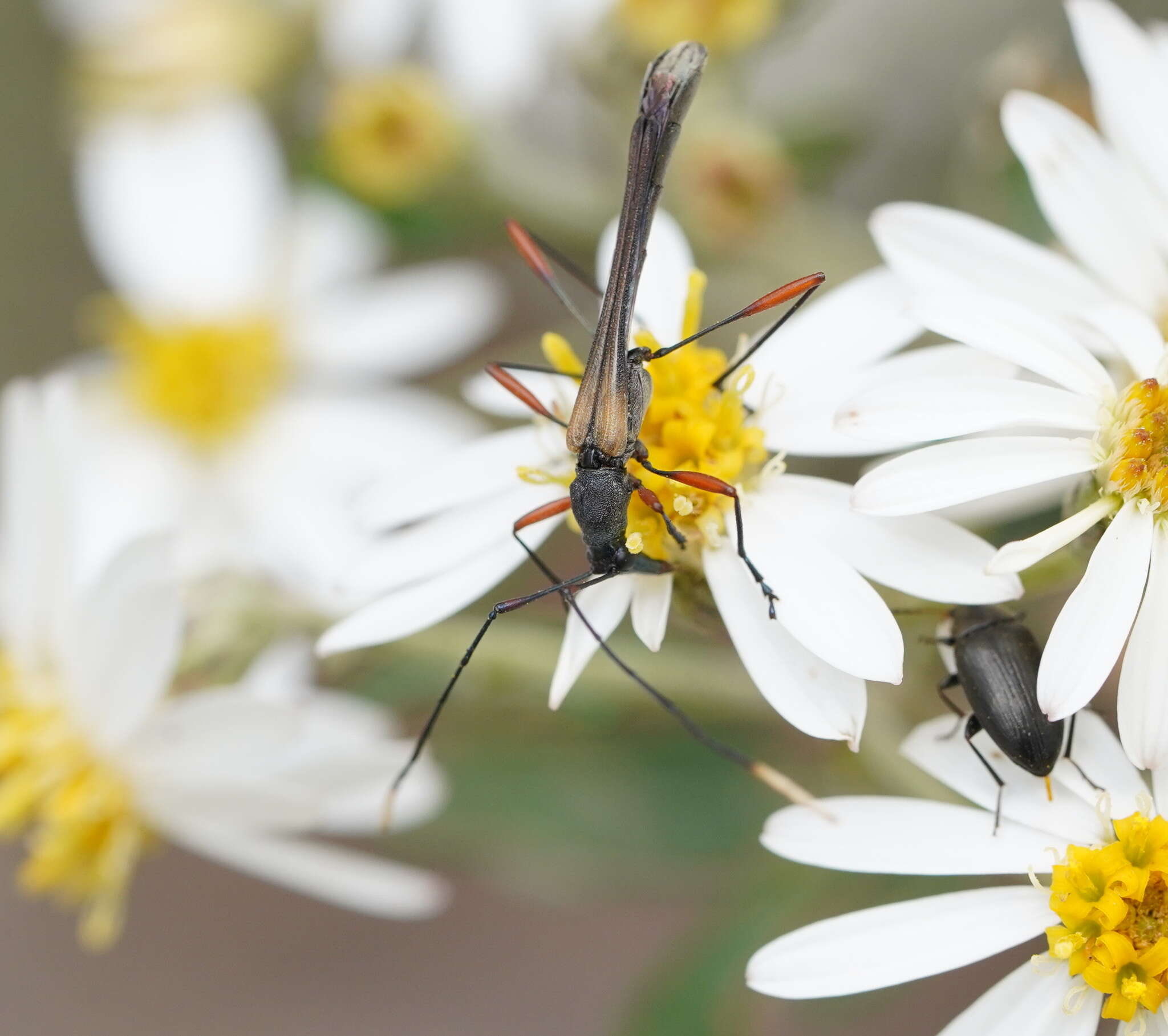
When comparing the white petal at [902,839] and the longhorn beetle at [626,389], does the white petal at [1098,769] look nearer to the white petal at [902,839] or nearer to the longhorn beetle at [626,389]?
the white petal at [902,839]

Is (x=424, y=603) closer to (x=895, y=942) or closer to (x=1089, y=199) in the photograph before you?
(x=895, y=942)

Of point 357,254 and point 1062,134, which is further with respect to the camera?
point 357,254

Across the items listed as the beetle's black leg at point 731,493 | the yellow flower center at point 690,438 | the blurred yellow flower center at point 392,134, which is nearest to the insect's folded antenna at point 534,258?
the yellow flower center at point 690,438

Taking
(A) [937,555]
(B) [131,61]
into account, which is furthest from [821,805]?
(B) [131,61]

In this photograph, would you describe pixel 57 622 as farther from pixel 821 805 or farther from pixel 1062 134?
pixel 1062 134

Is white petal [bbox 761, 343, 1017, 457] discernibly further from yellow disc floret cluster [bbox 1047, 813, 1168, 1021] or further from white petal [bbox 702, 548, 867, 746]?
yellow disc floret cluster [bbox 1047, 813, 1168, 1021]
